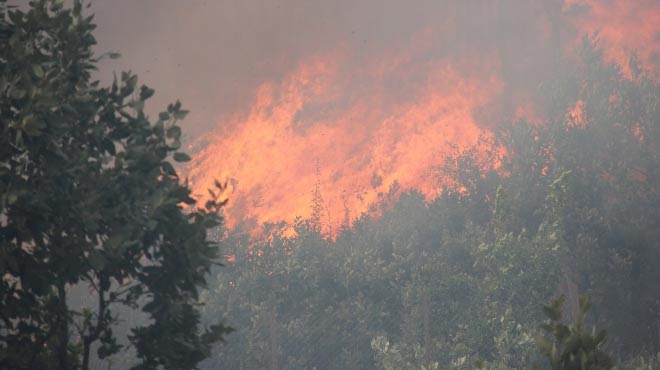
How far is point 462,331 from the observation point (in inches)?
1310

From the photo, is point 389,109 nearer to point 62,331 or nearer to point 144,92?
point 144,92

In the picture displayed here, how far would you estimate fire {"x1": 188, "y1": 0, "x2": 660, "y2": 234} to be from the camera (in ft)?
169

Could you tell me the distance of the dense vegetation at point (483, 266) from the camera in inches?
1307

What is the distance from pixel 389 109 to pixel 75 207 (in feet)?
164

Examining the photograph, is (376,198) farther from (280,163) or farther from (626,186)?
(626,186)

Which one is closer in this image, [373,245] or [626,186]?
[626,186]

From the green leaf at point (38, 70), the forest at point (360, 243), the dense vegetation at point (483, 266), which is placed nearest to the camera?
the green leaf at point (38, 70)

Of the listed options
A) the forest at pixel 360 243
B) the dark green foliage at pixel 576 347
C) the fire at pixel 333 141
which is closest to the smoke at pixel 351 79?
the fire at pixel 333 141

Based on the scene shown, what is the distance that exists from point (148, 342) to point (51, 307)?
1.41m

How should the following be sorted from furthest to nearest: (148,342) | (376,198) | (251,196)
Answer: (251,196), (376,198), (148,342)

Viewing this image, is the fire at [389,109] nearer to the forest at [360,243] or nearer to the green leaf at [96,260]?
the forest at [360,243]

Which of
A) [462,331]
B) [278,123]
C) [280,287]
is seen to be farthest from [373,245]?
[278,123]

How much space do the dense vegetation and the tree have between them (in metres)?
21.6

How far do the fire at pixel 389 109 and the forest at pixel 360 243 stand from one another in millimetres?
1474
